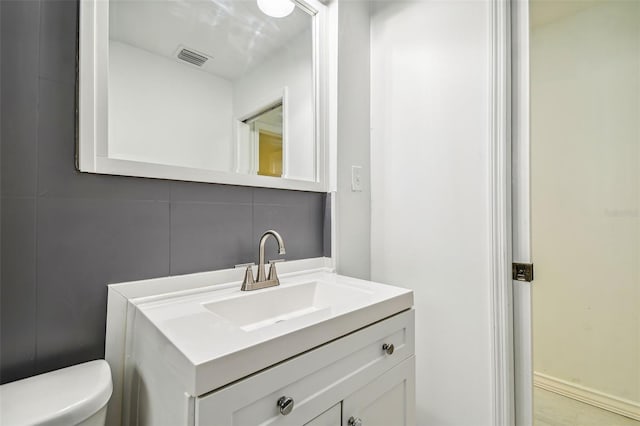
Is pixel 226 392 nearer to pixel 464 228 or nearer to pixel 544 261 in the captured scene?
pixel 464 228

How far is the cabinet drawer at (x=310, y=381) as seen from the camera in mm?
516

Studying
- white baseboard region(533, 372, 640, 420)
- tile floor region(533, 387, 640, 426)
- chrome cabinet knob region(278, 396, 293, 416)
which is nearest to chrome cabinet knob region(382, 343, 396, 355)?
chrome cabinet knob region(278, 396, 293, 416)

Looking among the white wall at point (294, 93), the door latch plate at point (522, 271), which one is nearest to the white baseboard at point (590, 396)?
the door latch plate at point (522, 271)

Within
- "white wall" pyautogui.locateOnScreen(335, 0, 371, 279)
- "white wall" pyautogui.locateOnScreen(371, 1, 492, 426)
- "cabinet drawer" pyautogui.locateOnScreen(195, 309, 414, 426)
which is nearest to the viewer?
"cabinet drawer" pyautogui.locateOnScreen(195, 309, 414, 426)

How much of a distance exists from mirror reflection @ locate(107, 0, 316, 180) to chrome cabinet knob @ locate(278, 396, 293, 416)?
2.42 feet

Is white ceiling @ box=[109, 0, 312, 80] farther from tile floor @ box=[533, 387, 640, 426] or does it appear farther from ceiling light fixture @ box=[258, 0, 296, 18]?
tile floor @ box=[533, 387, 640, 426]

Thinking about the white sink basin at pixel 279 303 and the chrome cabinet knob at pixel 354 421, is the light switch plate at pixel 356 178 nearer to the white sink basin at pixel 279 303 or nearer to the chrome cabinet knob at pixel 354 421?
the white sink basin at pixel 279 303

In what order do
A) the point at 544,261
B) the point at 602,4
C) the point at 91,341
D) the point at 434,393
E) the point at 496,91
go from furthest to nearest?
the point at 544,261 < the point at 602,4 < the point at 434,393 < the point at 496,91 < the point at 91,341

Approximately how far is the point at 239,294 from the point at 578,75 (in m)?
2.23

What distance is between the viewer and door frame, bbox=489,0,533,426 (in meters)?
1.03

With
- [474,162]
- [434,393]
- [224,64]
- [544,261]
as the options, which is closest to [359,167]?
[474,162]

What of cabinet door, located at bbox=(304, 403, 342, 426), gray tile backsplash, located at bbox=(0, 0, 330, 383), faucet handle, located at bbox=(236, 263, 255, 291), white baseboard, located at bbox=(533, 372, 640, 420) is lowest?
white baseboard, located at bbox=(533, 372, 640, 420)

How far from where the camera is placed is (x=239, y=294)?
3.06ft

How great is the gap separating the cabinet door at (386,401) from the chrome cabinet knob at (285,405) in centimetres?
18
